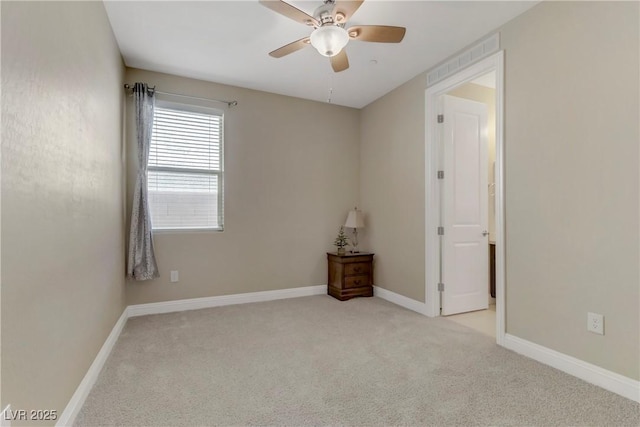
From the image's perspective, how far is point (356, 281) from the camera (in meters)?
4.21

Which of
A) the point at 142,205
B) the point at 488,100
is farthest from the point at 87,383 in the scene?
the point at 488,100

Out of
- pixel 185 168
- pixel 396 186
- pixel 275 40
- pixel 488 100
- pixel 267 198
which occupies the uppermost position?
pixel 275 40

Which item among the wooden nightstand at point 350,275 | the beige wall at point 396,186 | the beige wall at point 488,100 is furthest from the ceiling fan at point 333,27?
the wooden nightstand at point 350,275

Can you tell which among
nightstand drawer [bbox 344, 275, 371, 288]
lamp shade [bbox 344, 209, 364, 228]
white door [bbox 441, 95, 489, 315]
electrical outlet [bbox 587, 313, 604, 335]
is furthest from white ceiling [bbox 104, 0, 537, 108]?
nightstand drawer [bbox 344, 275, 371, 288]

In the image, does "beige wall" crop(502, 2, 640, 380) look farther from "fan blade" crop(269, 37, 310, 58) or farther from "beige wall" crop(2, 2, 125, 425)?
"beige wall" crop(2, 2, 125, 425)

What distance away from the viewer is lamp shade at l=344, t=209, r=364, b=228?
438cm

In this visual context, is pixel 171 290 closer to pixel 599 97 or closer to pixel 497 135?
pixel 497 135

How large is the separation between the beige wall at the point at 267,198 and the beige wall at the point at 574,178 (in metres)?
2.37

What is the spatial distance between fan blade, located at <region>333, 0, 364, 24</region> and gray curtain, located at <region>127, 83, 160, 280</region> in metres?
2.30

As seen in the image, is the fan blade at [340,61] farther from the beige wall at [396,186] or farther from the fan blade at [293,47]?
the beige wall at [396,186]

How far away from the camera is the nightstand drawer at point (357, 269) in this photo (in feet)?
13.6

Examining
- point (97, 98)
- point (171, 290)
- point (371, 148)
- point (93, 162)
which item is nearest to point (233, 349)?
point (171, 290)

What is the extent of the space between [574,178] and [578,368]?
1.27 meters

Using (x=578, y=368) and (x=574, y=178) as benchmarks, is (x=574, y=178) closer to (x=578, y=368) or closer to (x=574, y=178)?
(x=574, y=178)
